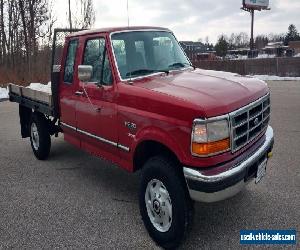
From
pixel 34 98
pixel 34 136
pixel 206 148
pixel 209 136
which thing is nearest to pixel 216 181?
pixel 206 148

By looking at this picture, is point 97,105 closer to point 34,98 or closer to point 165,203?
point 165,203

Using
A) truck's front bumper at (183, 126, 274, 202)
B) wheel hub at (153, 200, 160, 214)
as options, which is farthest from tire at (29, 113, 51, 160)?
truck's front bumper at (183, 126, 274, 202)

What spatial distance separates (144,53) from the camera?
14.7ft

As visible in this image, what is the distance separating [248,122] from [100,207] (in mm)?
2197

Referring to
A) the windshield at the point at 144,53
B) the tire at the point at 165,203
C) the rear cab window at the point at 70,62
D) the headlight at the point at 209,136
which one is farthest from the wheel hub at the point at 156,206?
the rear cab window at the point at 70,62

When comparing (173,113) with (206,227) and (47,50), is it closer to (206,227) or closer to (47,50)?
(206,227)

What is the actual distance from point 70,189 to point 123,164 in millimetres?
1356

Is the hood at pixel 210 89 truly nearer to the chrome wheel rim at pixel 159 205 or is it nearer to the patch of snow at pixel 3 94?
the chrome wheel rim at pixel 159 205

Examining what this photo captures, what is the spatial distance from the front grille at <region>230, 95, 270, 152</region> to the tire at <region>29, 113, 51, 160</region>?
4040mm

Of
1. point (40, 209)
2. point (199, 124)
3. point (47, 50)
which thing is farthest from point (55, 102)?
point (47, 50)

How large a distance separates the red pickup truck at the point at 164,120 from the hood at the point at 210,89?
0.03ft

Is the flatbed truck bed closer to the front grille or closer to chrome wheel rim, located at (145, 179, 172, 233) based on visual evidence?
chrome wheel rim, located at (145, 179, 172, 233)

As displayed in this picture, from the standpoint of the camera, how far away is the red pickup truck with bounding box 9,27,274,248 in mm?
3273

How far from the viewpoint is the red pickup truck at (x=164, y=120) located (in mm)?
3273
